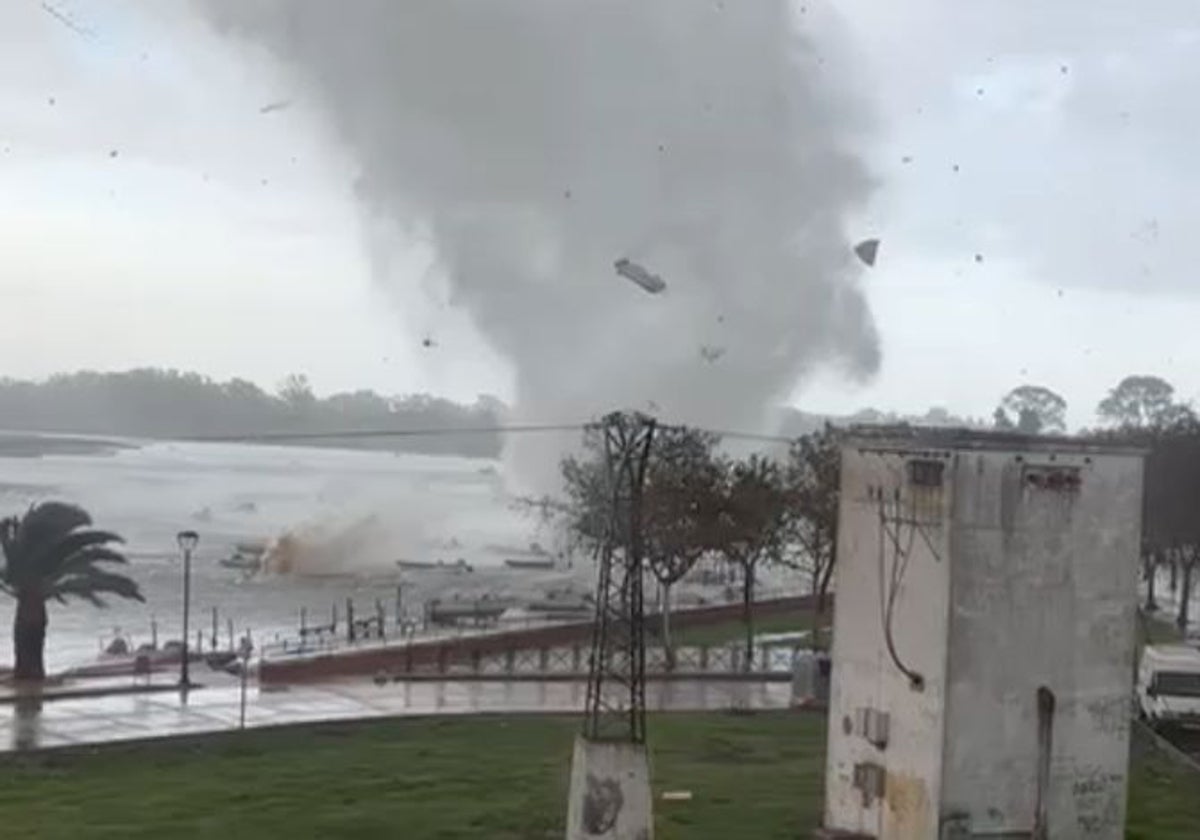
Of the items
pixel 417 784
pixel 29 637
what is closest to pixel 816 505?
pixel 29 637

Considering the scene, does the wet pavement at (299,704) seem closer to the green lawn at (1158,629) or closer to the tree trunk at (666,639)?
the tree trunk at (666,639)

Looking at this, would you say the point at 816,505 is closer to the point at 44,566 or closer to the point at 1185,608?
the point at 1185,608

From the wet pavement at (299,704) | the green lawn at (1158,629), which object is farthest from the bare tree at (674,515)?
the green lawn at (1158,629)

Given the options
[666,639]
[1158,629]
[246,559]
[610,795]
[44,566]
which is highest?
[44,566]

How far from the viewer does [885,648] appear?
18.8 meters

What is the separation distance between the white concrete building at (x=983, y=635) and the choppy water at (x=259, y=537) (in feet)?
112

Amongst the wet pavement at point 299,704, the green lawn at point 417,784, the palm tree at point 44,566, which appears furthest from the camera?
the palm tree at point 44,566

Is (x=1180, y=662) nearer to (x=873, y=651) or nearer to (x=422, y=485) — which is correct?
(x=873, y=651)

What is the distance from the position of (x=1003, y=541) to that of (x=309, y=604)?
62.4 m

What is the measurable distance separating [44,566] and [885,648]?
986 inches

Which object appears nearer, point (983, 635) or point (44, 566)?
point (983, 635)

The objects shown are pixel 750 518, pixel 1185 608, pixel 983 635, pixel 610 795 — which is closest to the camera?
pixel 610 795

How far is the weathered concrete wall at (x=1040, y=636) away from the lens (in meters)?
18.2

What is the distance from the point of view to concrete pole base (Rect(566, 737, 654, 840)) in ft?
55.0
